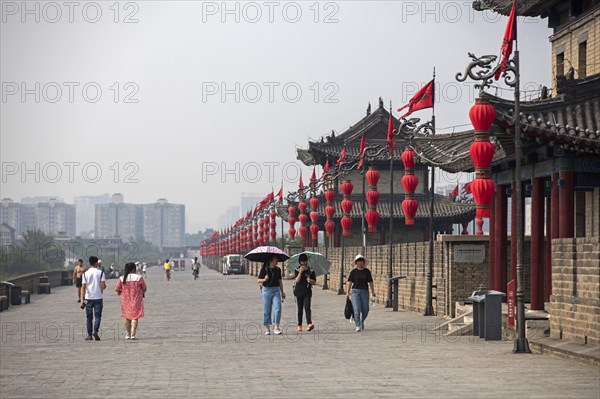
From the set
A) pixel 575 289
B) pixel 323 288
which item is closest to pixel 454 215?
pixel 323 288

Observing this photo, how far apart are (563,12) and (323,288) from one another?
26.8 meters

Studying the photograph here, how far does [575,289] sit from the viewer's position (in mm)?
17734

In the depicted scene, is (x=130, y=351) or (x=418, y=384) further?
(x=130, y=351)

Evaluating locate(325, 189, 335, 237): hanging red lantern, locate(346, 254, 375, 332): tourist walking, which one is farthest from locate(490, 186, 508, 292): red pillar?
locate(325, 189, 335, 237): hanging red lantern

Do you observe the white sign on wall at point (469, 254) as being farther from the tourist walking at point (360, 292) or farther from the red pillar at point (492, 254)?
the tourist walking at point (360, 292)

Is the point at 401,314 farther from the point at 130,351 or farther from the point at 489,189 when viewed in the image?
the point at 130,351

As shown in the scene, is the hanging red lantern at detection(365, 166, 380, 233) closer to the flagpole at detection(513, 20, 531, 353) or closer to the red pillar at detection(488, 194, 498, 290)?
the red pillar at detection(488, 194, 498, 290)

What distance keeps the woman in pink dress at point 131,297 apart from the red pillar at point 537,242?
8127 millimetres

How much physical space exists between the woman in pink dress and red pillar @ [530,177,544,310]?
8.13 metres

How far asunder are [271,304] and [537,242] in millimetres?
5782

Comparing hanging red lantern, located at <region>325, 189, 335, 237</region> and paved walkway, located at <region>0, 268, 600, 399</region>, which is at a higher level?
hanging red lantern, located at <region>325, 189, 335, 237</region>

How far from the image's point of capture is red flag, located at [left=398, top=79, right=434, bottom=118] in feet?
99.8

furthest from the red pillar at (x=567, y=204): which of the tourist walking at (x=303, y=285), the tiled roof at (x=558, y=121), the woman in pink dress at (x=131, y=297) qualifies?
the woman in pink dress at (x=131, y=297)

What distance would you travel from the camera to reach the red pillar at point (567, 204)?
71.6 feet
